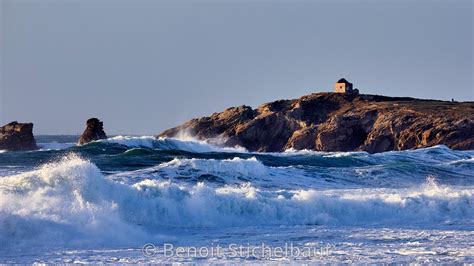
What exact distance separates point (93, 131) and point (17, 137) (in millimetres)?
5702

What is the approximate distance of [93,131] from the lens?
5894cm

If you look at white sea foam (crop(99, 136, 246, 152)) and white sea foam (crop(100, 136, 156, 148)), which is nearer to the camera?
white sea foam (crop(100, 136, 156, 148))

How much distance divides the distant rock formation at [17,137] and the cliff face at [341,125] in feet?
47.0

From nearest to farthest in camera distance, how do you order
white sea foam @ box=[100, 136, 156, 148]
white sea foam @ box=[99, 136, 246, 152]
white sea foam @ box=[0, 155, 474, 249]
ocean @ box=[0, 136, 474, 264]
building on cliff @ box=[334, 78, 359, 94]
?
ocean @ box=[0, 136, 474, 264] < white sea foam @ box=[0, 155, 474, 249] < white sea foam @ box=[100, 136, 156, 148] < white sea foam @ box=[99, 136, 246, 152] < building on cliff @ box=[334, 78, 359, 94]

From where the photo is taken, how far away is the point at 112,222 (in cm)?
A: 1477

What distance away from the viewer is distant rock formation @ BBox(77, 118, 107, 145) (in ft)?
192

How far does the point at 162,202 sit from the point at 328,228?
3648 mm

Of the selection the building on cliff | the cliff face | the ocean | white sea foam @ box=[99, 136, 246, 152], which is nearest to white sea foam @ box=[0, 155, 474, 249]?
the ocean

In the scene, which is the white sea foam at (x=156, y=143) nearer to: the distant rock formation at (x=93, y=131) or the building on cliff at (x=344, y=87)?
the distant rock formation at (x=93, y=131)

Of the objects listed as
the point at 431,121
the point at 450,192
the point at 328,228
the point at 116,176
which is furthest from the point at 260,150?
the point at 328,228

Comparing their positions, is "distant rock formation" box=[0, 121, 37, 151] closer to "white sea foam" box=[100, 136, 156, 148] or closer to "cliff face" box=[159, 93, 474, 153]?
"white sea foam" box=[100, 136, 156, 148]

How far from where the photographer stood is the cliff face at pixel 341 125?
188ft

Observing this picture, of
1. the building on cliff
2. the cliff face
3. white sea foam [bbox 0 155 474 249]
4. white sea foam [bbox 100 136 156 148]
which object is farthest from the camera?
the building on cliff

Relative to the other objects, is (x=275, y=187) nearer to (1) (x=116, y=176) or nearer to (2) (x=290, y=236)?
(1) (x=116, y=176)
